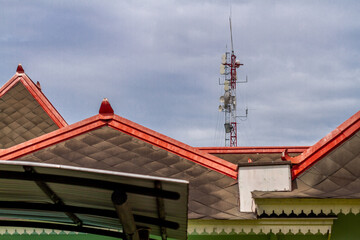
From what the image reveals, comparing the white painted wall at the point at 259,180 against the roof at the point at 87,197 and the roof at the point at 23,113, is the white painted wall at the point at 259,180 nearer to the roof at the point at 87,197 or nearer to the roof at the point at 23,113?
the roof at the point at 87,197

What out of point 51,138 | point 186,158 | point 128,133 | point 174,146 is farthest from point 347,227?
point 51,138

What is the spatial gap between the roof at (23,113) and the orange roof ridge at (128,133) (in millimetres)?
3244

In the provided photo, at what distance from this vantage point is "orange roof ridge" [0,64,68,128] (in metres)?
13.8

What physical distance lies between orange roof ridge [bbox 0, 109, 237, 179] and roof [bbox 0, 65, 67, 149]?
3.24m

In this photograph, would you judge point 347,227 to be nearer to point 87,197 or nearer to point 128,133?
point 128,133

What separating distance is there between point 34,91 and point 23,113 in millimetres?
821

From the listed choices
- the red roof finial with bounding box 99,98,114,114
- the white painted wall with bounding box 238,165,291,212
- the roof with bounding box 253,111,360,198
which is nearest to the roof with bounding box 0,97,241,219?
the red roof finial with bounding box 99,98,114,114

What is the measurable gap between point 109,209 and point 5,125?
9177 millimetres

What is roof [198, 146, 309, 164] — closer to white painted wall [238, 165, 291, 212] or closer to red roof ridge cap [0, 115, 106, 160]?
red roof ridge cap [0, 115, 106, 160]

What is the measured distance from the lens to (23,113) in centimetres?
1380

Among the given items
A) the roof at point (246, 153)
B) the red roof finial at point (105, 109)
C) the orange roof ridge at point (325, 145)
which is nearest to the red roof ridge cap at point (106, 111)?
the red roof finial at point (105, 109)

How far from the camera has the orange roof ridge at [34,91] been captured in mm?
13767

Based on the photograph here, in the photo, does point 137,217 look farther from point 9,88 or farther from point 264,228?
point 9,88

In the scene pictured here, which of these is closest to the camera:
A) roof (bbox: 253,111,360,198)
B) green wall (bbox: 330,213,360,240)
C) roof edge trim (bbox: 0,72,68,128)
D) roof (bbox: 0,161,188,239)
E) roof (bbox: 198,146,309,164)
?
roof (bbox: 0,161,188,239)
